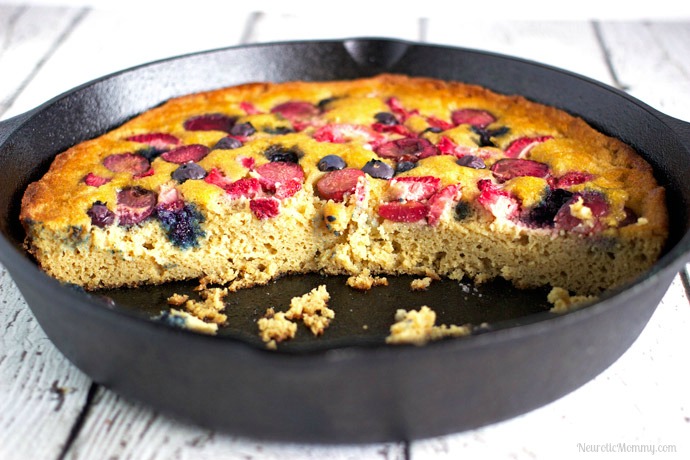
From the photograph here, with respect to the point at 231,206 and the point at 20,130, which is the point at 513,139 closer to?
the point at 231,206

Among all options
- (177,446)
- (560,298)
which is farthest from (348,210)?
(177,446)

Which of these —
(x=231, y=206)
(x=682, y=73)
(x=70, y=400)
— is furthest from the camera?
(x=682, y=73)

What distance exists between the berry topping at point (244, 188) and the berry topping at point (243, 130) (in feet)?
1.56

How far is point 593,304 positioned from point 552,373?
0.91 ft

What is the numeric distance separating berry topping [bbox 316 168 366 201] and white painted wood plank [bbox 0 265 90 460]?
3.81ft

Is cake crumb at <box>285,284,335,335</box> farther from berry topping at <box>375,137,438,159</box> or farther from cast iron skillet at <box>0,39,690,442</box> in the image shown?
berry topping at <box>375,137,438,159</box>

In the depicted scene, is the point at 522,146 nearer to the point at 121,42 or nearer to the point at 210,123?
the point at 210,123

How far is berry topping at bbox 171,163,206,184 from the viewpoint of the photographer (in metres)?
3.32

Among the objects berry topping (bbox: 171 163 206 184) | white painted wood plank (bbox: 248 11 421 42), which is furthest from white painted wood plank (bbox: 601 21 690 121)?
berry topping (bbox: 171 163 206 184)

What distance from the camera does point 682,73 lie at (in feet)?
17.5

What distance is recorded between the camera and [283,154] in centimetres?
348

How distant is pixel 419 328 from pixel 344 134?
3.94 feet

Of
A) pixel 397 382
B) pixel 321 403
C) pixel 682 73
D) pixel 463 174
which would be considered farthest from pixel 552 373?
pixel 682 73

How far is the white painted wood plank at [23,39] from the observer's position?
5109 mm
